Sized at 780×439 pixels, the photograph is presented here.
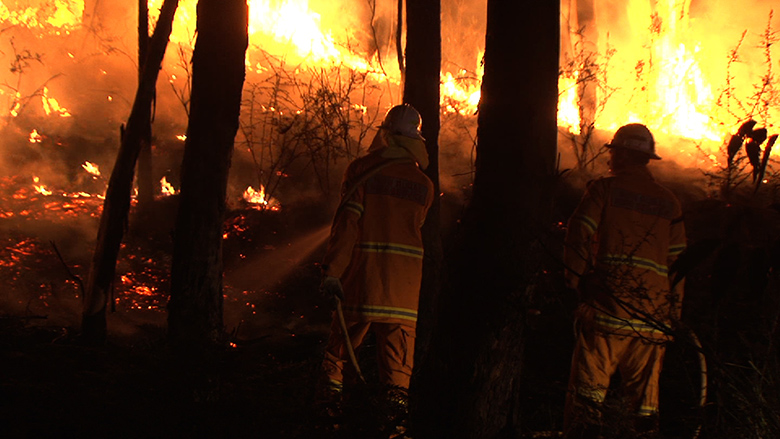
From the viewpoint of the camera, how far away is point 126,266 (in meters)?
9.05

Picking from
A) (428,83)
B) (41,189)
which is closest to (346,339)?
(428,83)

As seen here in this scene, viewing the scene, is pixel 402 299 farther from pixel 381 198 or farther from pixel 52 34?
pixel 52 34

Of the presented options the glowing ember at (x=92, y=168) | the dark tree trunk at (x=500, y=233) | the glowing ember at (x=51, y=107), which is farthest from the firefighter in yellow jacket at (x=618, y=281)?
the glowing ember at (x=51, y=107)

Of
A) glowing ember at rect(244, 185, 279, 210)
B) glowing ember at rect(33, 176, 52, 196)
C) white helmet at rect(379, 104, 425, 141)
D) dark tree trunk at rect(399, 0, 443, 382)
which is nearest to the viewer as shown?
white helmet at rect(379, 104, 425, 141)

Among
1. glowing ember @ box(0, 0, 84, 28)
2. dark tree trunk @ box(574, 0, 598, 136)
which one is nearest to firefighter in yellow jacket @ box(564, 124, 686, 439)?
dark tree trunk @ box(574, 0, 598, 136)

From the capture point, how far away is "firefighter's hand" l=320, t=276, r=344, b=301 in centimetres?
399

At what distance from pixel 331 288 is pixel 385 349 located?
530 mm

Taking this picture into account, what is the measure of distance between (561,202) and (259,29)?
27.7 ft

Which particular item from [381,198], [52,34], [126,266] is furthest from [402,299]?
[52,34]

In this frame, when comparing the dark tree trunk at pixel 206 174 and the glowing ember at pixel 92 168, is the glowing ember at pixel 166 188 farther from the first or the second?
the dark tree trunk at pixel 206 174

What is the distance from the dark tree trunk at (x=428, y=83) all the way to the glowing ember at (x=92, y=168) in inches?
284

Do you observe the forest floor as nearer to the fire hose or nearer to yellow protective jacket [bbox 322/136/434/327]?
the fire hose

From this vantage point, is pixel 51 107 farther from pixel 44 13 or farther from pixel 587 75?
pixel 587 75

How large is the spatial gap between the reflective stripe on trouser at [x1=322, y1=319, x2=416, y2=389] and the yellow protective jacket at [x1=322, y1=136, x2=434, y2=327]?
7 centimetres
